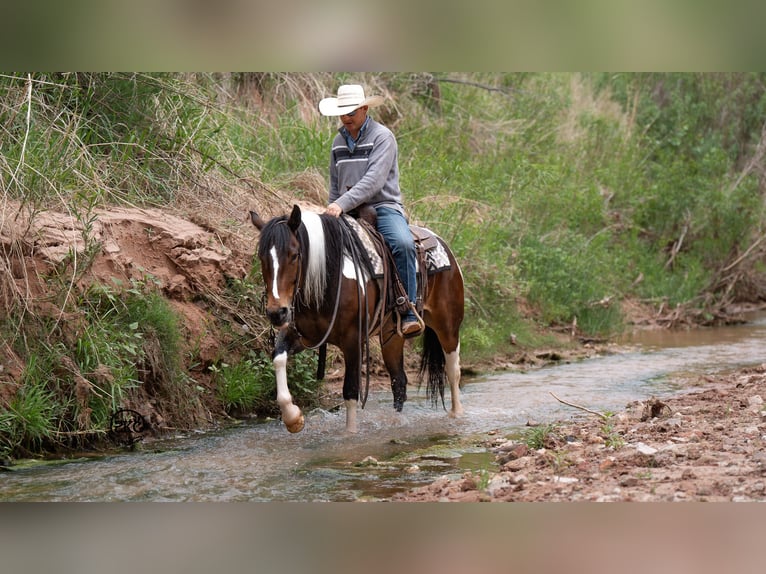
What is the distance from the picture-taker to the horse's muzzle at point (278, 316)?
649 centimetres

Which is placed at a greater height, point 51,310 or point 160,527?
point 51,310

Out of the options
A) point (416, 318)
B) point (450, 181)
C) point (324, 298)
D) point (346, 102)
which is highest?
point (450, 181)

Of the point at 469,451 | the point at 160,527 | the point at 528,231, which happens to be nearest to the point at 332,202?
the point at 469,451

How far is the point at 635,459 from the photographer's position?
19.1 ft

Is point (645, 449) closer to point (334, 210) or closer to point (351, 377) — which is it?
point (351, 377)

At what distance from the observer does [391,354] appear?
8.50 meters

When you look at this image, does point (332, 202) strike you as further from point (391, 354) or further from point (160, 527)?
point (160, 527)

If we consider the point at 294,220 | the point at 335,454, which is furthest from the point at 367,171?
the point at 335,454

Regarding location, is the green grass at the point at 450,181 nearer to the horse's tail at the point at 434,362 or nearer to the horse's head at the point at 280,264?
the horse's tail at the point at 434,362

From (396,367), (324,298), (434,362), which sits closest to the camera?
(324,298)

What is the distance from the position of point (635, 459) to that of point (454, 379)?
3.23m

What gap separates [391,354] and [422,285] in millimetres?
718

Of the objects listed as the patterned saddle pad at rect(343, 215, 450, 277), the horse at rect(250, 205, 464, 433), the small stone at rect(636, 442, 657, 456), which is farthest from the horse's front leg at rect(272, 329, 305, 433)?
the small stone at rect(636, 442, 657, 456)

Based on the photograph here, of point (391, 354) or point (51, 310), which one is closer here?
point (51, 310)
